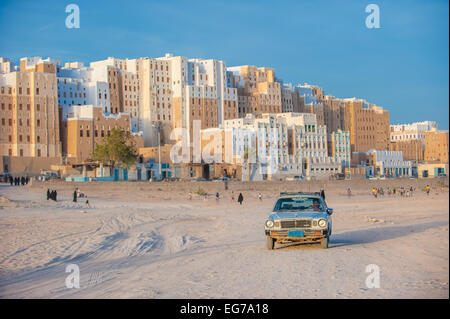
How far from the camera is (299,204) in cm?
1820

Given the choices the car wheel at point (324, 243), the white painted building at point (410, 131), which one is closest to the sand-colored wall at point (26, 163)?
the car wheel at point (324, 243)

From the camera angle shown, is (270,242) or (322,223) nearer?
(322,223)

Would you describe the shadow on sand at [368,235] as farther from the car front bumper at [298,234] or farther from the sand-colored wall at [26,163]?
the sand-colored wall at [26,163]

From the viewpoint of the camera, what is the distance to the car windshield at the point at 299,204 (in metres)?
17.5

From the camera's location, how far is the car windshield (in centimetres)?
1747

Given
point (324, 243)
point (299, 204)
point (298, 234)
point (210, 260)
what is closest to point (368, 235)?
point (299, 204)

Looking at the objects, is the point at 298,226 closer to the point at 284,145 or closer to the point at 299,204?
the point at 299,204

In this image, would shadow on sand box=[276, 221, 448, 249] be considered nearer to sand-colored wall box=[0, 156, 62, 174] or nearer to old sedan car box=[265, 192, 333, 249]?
old sedan car box=[265, 192, 333, 249]

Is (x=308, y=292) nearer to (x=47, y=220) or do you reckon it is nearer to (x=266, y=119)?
(x=47, y=220)

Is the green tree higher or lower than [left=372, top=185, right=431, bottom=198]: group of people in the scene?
higher

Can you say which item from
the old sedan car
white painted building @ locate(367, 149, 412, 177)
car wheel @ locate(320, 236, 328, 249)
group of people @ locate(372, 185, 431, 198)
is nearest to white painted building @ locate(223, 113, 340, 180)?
white painted building @ locate(367, 149, 412, 177)

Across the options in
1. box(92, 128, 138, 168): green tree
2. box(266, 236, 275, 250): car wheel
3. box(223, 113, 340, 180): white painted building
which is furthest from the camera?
box(223, 113, 340, 180): white painted building
